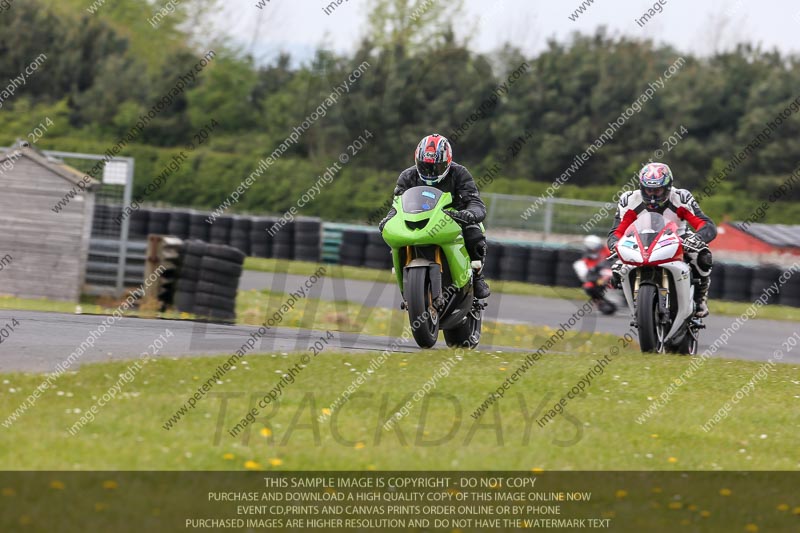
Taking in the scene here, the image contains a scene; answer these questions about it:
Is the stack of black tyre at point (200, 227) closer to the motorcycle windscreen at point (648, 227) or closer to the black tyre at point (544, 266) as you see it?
the black tyre at point (544, 266)

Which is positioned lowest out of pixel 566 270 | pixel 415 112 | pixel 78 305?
pixel 78 305

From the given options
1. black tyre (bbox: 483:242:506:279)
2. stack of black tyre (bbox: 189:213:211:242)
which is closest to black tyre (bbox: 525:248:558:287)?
black tyre (bbox: 483:242:506:279)

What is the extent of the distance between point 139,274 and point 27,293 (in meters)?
1.78

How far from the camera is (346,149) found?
175 feet

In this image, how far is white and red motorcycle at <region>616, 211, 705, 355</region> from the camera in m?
11.8

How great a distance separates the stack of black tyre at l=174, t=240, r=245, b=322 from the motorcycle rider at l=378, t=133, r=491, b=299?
6.38m

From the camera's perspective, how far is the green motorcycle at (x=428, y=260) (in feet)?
35.5

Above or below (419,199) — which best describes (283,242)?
below

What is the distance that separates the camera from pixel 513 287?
26531mm

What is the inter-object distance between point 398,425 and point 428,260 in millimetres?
3289

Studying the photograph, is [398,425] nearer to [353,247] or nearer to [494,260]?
[494,260]

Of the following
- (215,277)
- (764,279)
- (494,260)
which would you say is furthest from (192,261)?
(764,279)

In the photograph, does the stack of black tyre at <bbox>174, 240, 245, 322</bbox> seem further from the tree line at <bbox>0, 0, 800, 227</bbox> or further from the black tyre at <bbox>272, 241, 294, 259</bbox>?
the tree line at <bbox>0, 0, 800, 227</bbox>

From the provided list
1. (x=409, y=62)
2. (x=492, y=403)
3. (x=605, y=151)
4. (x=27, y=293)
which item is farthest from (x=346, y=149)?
(x=492, y=403)
